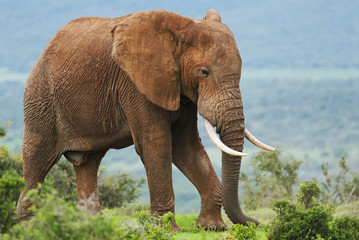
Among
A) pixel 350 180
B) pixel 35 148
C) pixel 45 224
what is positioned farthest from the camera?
pixel 350 180

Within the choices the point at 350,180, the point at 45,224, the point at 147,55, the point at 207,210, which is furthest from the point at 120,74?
the point at 350,180

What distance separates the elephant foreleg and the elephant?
0.05 ft

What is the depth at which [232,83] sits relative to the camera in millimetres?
9047

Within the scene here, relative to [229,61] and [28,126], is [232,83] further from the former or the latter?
[28,126]

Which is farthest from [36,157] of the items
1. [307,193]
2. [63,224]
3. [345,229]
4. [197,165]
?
[63,224]

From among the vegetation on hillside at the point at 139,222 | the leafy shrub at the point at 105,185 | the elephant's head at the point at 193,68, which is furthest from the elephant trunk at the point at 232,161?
the leafy shrub at the point at 105,185

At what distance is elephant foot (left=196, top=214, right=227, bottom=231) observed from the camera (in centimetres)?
1012

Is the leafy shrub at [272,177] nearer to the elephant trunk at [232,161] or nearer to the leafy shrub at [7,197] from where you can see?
the elephant trunk at [232,161]

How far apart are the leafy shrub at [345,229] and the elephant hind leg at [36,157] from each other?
422 centimetres

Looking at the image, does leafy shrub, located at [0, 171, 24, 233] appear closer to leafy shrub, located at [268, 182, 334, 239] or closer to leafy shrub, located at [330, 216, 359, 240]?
leafy shrub, located at [268, 182, 334, 239]

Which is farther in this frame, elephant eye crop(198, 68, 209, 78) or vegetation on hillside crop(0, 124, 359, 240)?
elephant eye crop(198, 68, 209, 78)

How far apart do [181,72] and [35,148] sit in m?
2.77

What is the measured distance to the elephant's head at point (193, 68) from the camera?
9008mm

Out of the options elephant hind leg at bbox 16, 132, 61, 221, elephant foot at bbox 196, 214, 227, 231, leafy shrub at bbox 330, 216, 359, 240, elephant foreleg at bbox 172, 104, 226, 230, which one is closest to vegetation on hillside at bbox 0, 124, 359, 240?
leafy shrub at bbox 330, 216, 359, 240
